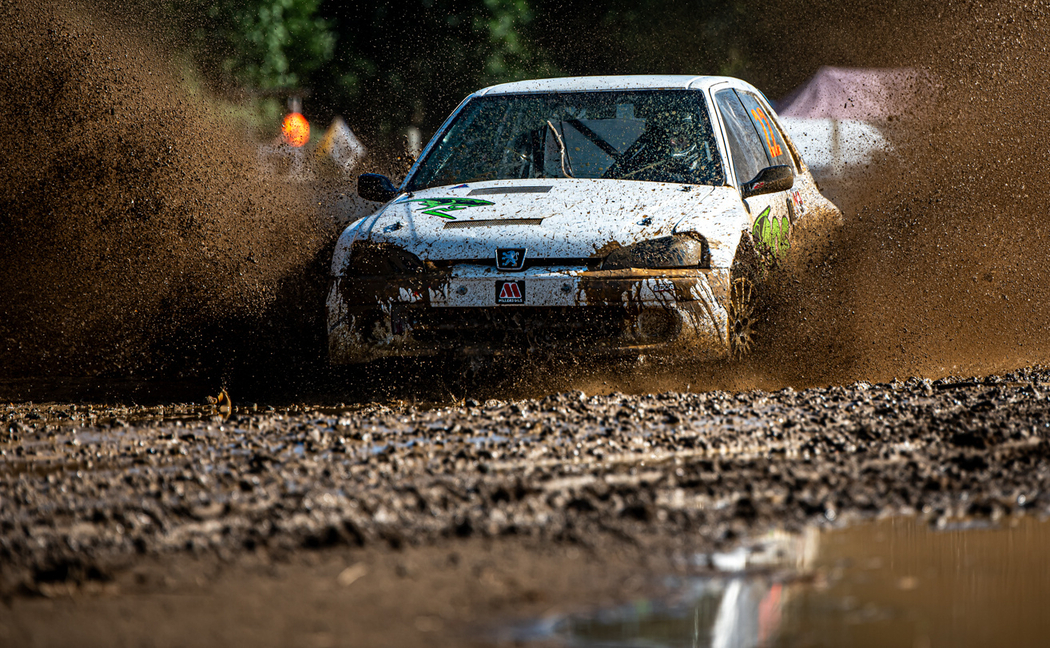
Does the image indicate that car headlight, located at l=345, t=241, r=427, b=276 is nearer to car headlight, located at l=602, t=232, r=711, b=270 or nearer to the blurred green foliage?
car headlight, located at l=602, t=232, r=711, b=270

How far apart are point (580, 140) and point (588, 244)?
4.44 feet

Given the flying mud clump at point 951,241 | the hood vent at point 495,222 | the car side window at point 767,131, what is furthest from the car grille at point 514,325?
the car side window at point 767,131

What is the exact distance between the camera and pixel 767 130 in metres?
8.02

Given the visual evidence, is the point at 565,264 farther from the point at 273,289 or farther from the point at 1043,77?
the point at 1043,77

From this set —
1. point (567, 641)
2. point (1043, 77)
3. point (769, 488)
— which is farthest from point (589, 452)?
point (1043, 77)

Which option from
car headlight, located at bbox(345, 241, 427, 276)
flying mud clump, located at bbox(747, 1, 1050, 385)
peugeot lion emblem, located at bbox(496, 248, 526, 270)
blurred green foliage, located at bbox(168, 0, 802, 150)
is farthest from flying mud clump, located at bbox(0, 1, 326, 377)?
blurred green foliage, located at bbox(168, 0, 802, 150)

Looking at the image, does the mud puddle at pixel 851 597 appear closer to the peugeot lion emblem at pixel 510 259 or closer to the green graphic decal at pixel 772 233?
the peugeot lion emblem at pixel 510 259

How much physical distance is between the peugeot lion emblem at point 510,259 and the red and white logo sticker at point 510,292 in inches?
4.2

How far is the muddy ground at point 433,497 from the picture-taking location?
116 inches

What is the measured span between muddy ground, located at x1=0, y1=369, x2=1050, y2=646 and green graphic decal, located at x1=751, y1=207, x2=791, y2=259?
0.93m

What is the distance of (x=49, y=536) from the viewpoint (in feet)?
11.5

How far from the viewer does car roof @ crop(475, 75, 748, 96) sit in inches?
290

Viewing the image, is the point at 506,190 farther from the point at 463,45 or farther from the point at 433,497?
the point at 463,45

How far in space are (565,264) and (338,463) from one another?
201cm
